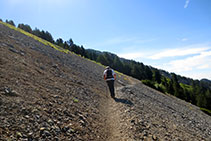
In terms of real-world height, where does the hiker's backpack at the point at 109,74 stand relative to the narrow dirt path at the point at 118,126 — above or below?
above

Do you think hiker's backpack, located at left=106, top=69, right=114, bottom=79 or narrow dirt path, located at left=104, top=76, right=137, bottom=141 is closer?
narrow dirt path, located at left=104, top=76, right=137, bottom=141

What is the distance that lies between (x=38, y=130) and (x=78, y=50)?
9228 centimetres

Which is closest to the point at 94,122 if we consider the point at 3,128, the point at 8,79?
the point at 3,128

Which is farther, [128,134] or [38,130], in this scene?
[128,134]

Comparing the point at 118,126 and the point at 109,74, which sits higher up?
the point at 109,74

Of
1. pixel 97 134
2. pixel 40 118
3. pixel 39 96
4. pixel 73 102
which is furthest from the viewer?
pixel 73 102

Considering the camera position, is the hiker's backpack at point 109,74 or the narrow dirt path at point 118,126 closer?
the narrow dirt path at point 118,126

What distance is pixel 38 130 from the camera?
4.40m

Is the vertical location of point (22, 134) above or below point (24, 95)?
below

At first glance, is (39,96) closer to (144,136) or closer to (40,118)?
(40,118)

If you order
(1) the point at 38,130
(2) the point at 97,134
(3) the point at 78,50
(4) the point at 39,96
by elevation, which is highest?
(3) the point at 78,50

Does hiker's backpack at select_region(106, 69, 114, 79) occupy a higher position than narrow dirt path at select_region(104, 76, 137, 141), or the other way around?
hiker's backpack at select_region(106, 69, 114, 79)

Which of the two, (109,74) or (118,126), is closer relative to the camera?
(118,126)

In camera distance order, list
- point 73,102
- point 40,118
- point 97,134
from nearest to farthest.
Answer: point 40,118 < point 97,134 < point 73,102
